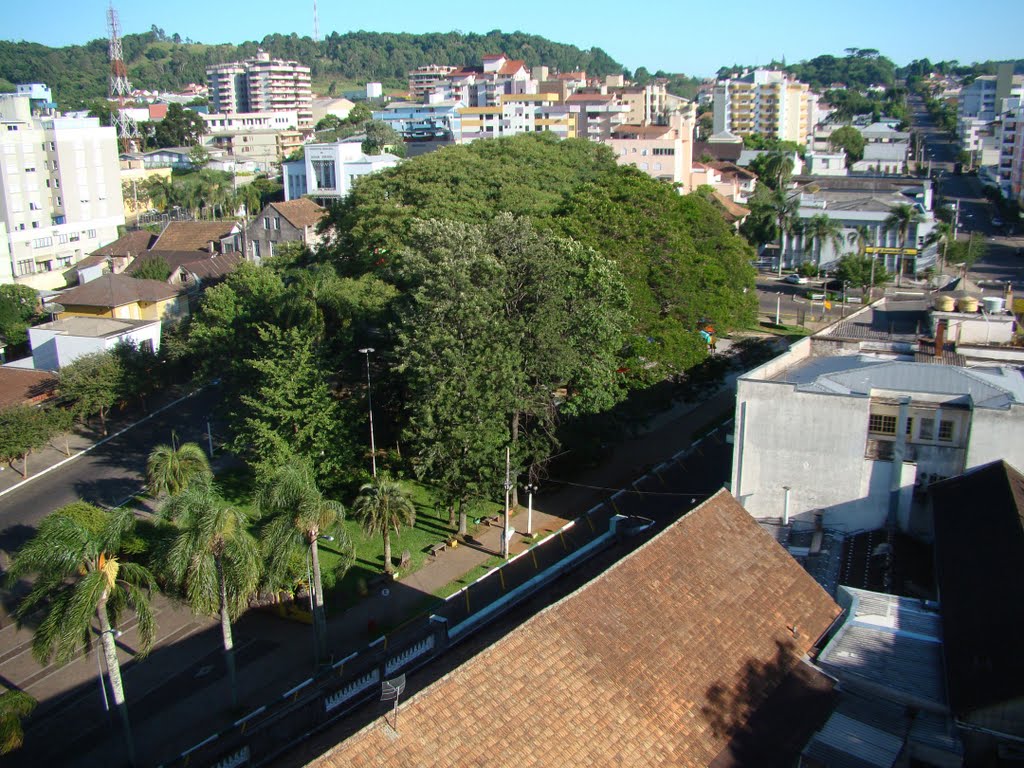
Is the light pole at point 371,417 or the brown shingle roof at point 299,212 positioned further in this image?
the brown shingle roof at point 299,212

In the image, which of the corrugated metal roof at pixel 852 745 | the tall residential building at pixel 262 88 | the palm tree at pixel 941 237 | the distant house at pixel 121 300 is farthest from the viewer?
the tall residential building at pixel 262 88

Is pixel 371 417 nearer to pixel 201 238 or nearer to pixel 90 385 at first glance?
pixel 90 385

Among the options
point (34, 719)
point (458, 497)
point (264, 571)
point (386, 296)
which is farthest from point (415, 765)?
point (386, 296)

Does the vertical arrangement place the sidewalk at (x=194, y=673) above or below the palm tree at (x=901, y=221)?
below

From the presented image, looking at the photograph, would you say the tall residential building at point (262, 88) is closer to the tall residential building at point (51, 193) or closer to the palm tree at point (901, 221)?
the tall residential building at point (51, 193)

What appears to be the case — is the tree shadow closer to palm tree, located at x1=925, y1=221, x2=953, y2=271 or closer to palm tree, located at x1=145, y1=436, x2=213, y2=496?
palm tree, located at x1=145, y1=436, x2=213, y2=496

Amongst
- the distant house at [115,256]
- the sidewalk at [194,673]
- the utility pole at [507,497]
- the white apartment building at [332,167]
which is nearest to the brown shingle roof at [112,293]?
the distant house at [115,256]
